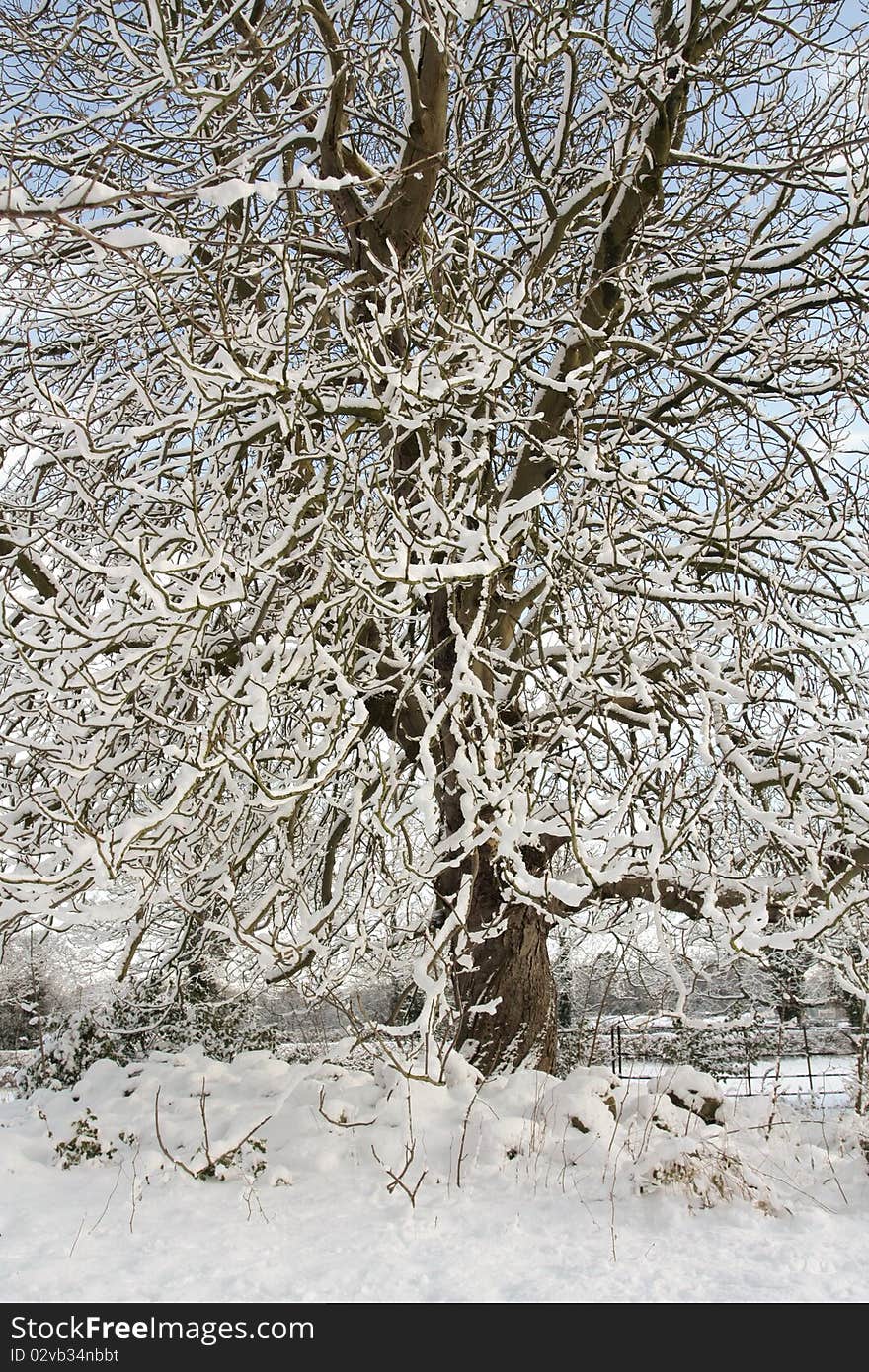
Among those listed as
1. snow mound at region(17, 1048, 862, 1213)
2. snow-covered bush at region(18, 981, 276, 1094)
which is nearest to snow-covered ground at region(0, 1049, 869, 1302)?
snow mound at region(17, 1048, 862, 1213)

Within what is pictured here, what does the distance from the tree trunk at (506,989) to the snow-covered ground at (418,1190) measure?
578mm

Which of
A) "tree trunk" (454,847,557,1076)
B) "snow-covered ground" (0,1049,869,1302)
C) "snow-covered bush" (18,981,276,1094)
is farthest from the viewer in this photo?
"snow-covered bush" (18,981,276,1094)

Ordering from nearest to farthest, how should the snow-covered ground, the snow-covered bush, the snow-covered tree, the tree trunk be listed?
the snow-covered ground, the snow-covered tree, the tree trunk, the snow-covered bush

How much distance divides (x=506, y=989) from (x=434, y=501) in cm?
315

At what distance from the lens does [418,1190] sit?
418 centimetres

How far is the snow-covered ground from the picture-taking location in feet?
10.1

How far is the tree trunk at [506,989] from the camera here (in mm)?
5664

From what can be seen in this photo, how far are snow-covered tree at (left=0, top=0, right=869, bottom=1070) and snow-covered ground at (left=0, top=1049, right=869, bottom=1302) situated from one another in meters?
0.70

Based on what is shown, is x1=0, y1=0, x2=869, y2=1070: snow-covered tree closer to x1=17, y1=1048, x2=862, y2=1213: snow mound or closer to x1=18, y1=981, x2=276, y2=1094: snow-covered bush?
x1=17, y1=1048, x2=862, y2=1213: snow mound

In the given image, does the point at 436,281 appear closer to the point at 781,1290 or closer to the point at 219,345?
the point at 219,345

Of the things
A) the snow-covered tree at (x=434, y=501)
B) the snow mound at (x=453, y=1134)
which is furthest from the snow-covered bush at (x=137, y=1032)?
the snow-covered tree at (x=434, y=501)

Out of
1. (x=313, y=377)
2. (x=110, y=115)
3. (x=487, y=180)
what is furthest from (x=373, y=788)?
(x=487, y=180)

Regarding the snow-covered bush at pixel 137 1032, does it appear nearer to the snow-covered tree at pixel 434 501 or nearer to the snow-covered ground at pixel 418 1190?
the snow-covered ground at pixel 418 1190

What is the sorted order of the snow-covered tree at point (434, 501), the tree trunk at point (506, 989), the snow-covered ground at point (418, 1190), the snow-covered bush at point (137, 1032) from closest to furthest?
the snow-covered ground at point (418, 1190) → the snow-covered tree at point (434, 501) → the tree trunk at point (506, 989) → the snow-covered bush at point (137, 1032)
